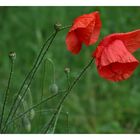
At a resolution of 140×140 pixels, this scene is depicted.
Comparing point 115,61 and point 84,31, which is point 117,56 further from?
point 84,31

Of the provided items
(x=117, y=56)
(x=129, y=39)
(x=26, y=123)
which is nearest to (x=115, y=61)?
(x=117, y=56)

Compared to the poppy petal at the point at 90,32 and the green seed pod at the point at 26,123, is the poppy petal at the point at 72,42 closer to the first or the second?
the poppy petal at the point at 90,32

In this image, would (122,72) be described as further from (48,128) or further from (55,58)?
(55,58)

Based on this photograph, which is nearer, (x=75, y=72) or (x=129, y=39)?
(x=129, y=39)

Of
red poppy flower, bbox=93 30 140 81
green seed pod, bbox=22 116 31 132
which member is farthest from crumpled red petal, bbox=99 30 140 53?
green seed pod, bbox=22 116 31 132

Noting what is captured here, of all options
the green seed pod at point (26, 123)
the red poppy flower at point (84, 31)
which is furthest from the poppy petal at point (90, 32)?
the green seed pod at point (26, 123)

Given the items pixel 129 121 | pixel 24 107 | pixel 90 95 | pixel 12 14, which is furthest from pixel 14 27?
pixel 24 107
